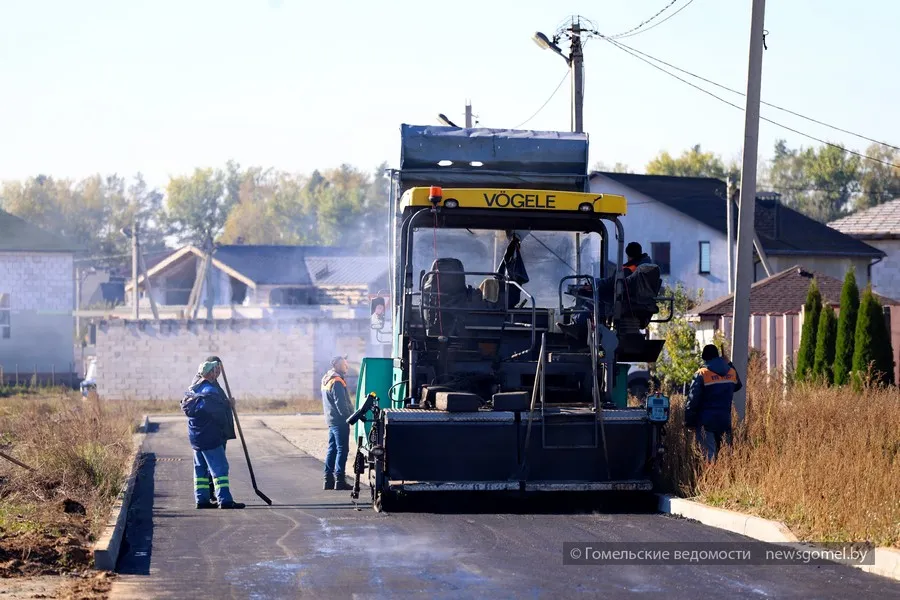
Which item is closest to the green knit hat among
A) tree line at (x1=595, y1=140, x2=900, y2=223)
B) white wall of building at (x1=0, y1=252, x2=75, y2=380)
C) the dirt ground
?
the dirt ground

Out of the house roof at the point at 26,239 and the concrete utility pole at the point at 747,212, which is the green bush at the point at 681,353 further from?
the house roof at the point at 26,239

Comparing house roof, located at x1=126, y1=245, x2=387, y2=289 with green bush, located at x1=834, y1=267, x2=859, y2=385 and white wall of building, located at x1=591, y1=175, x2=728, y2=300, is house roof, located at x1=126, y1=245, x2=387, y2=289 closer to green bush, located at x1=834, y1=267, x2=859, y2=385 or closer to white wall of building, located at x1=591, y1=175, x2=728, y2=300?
white wall of building, located at x1=591, y1=175, x2=728, y2=300

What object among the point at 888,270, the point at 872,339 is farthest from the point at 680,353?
the point at 888,270

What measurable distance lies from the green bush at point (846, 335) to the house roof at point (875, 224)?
94.0ft

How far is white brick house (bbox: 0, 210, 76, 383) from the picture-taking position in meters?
49.4

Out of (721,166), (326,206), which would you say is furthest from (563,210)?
(326,206)

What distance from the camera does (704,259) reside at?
4878cm

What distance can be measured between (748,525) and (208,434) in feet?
18.3

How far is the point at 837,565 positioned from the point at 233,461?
1160cm

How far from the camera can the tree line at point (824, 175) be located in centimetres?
8225

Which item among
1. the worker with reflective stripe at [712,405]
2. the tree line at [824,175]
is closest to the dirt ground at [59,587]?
the worker with reflective stripe at [712,405]

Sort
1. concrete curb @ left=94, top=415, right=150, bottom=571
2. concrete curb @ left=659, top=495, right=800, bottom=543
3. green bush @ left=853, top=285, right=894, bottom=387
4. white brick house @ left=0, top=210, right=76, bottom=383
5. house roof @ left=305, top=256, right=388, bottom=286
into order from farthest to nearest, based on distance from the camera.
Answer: house roof @ left=305, top=256, right=388, bottom=286
white brick house @ left=0, top=210, right=76, bottom=383
green bush @ left=853, top=285, right=894, bottom=387
concrete curb @ left=659, top=495, right=800, bottom=543
concrete curb @ left=94, top=415, right=150, bottom=571

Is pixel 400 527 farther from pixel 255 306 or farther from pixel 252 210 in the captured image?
pixel 252 210

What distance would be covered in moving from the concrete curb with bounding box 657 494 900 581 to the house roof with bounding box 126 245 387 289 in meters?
48.8
